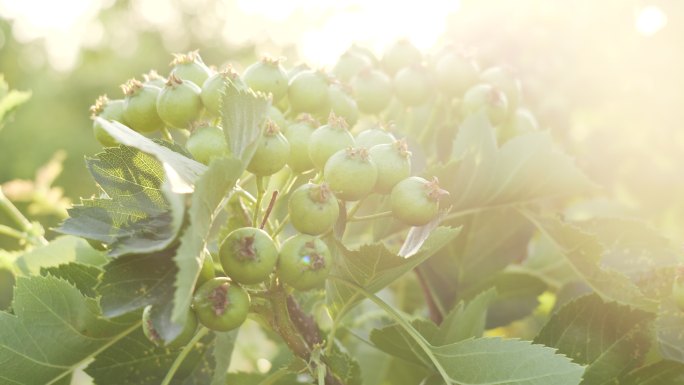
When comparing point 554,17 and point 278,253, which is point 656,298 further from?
point 554,17

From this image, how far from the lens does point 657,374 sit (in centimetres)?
121

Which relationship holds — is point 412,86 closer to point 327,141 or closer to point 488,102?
point 488,102

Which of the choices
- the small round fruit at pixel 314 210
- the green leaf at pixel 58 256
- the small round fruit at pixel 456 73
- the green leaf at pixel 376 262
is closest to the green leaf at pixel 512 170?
the small round fruit at pixel 456 73

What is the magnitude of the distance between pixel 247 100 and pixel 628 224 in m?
0.93

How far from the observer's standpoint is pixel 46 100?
17.1 m

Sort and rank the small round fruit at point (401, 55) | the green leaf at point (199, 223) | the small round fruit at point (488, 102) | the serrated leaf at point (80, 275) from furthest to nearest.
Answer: the small round fruit at point (401, 55), the small round fruit at point (488, 102), the serrated leaf at point (80, 275), the green leaf at point (199, 223)

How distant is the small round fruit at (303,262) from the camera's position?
3.25 ft

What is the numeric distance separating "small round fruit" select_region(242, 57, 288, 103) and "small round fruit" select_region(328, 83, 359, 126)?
97 mm

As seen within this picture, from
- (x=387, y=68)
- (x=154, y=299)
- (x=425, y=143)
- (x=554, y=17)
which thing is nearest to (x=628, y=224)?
(x=425, y=143)

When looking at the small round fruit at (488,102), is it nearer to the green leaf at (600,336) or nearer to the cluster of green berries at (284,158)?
the cluster of green berries at (284,158)

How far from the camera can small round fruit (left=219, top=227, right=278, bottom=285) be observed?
95 cm

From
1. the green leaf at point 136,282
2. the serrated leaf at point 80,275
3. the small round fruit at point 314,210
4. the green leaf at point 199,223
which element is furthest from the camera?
the serrated leaf at point 80,275

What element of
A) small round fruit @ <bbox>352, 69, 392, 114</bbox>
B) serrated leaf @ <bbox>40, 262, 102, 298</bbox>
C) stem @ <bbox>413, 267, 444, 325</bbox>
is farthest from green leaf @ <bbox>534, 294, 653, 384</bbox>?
serrated leaf @ <bbox>40, 262, 102, 298</bbox>

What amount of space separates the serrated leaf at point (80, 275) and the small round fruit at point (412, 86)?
785mm
